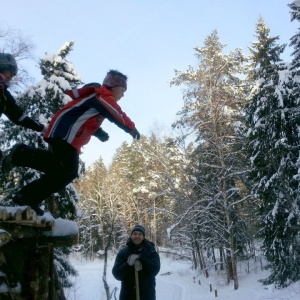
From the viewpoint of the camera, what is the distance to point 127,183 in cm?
4425

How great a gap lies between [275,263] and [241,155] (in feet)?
20.5

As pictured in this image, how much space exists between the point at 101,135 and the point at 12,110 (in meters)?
0.99

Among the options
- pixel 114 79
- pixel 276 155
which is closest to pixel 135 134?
pixel 114 79

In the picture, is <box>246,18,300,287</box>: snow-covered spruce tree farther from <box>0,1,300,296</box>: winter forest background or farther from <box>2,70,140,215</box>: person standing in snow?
<box>2,70,140,215</box>: person standing in snow

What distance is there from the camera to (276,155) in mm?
16094

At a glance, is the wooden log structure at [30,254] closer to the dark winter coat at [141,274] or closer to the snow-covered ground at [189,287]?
the dark winter coat at [141,274]

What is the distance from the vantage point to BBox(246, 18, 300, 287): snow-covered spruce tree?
52.2 feet

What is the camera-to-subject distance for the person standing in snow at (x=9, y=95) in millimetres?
3617

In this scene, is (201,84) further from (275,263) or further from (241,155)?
(275,263)

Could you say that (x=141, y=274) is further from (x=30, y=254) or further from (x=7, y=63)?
(x=7, y=63)

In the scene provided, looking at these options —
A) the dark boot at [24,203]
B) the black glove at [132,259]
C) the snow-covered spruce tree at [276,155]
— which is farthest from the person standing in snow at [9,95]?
the snow-covered spruce tree at [276,155]

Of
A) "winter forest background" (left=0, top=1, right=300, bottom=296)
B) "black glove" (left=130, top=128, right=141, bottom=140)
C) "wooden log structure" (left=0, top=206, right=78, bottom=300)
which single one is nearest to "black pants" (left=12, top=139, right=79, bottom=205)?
"wooden log structure" (left=0, top=206, right=78, bottom=300)

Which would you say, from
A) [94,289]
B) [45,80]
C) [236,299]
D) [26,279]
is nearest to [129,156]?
[94,289]

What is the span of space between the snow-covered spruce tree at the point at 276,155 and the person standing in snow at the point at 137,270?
36.3ft
